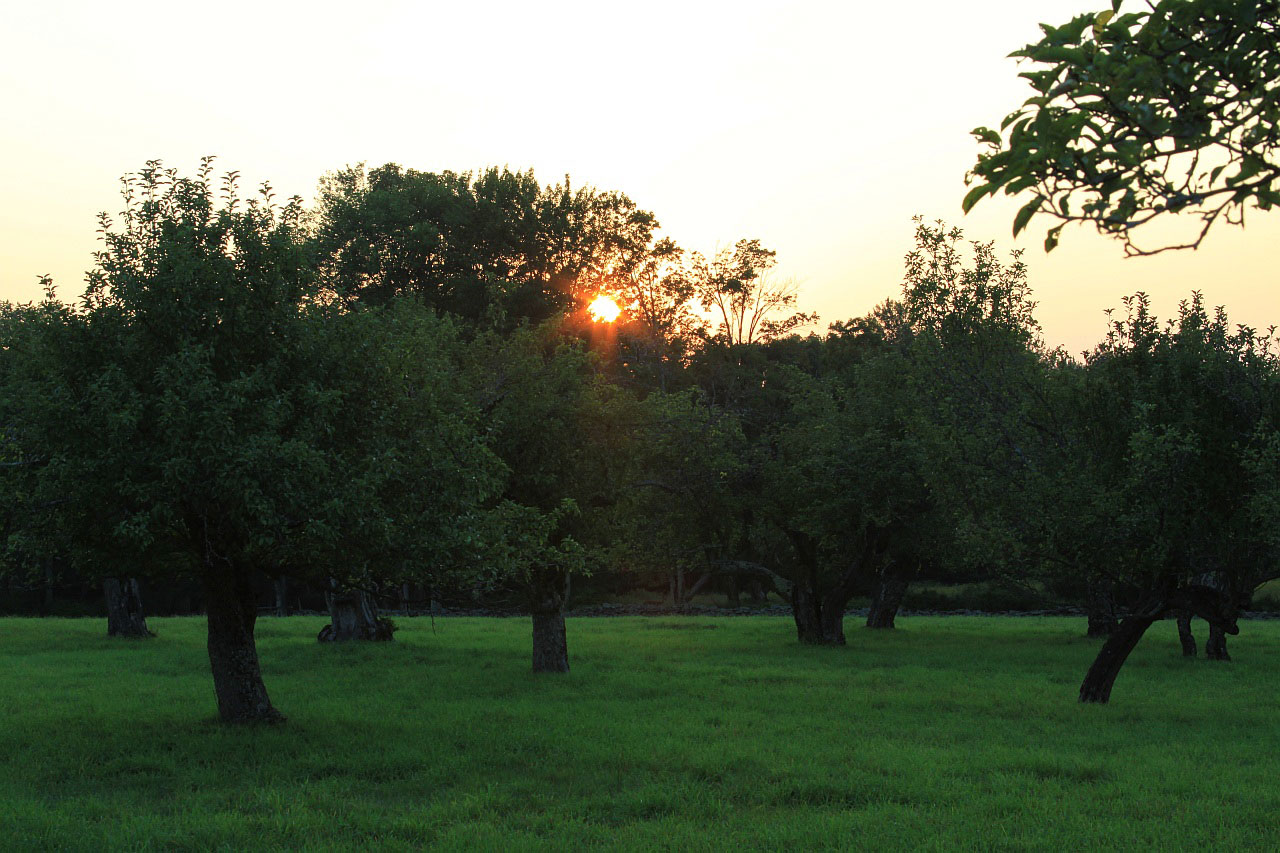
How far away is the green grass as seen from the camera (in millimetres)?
13094

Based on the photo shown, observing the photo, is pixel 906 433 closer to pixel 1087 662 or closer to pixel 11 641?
pixel 1087 662

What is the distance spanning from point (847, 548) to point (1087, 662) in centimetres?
1016

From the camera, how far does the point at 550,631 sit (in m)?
31.2

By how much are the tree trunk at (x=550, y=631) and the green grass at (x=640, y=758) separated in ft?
4.75

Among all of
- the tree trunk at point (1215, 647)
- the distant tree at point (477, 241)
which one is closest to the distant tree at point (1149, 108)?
the tree trunk at point (1215, 647)

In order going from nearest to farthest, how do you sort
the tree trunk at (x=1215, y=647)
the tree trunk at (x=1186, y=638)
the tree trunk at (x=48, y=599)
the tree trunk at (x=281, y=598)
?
the tree trunk at (x=1215, y=647) < the tree trunk at (x=1186, y=638) < the tree trunk at (x=48, y=599) < the tree trunk at (x=281, y=598)

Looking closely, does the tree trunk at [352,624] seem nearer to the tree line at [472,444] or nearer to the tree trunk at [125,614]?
the tree trunk at [125,614]

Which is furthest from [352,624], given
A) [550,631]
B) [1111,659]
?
[1111,659]

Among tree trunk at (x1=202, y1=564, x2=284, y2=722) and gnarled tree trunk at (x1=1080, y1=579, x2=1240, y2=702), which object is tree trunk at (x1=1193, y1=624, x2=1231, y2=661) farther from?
tree trunk at (x1=202, y1=564, x2=284, y2=722)

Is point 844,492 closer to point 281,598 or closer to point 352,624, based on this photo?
point 352,624

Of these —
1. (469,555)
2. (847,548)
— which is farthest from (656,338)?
(469,555)

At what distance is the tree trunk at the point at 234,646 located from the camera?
63.1 ft

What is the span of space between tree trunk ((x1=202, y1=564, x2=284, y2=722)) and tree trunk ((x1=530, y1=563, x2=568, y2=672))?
11312 millimetres

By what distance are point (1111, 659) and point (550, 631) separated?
15.4 m
